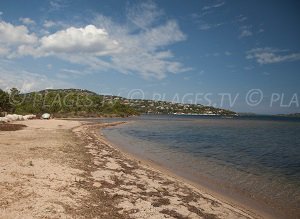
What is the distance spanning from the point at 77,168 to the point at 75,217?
691 cm

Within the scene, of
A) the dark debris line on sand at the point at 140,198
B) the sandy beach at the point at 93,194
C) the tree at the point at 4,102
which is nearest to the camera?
the sandy beach at the point at 93,194

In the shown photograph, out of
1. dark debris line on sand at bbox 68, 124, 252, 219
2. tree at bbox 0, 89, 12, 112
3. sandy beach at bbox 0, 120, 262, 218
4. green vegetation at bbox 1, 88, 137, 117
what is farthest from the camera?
green vegetation at bbox 1, 88, 137, 117

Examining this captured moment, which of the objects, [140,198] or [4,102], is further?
[4,102]

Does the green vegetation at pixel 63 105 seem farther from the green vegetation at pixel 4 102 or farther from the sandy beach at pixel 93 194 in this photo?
the sandy beach at pixel 93 194

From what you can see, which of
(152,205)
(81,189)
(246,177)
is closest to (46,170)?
(81,189)

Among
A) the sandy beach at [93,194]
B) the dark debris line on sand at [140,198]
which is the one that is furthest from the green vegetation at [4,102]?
the dark debris line on sand at [140,198]

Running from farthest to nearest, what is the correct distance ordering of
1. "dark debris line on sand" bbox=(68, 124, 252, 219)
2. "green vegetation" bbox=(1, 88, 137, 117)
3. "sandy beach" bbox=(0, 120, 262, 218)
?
1. "green vegetation" bbox=(1, 88, 137, 117)
2. "dark debris line on sand" bbox=(68, 124, 252, 219)
3. "sandy beach" bbox=(0, 120, 262, 218)

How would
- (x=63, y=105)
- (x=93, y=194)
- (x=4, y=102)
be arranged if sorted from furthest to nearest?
1. (x=63, y=105)
2. (x=4, y=102)
3. (x=93, y=194)

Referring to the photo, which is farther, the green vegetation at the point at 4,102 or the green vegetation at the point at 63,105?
the green vegetation at the point at 63,105

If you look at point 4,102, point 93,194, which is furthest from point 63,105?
point 93,194

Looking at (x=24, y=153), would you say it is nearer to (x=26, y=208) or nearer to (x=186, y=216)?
(x=26, y=208)

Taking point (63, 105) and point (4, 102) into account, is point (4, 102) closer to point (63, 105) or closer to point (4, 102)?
point (4, 102)

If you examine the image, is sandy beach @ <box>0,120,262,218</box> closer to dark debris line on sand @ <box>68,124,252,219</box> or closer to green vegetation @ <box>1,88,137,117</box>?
dark debris line on sand @ <box>68,124,252,219</box>

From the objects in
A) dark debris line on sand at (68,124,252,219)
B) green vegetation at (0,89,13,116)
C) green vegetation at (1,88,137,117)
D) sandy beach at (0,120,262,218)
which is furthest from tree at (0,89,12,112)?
dark debris line on sand at (68,124,252,219)
